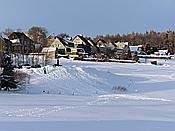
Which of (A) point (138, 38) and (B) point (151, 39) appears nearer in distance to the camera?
(B) point (151, 39)

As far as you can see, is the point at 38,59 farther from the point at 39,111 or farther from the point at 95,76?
the point at 39,111

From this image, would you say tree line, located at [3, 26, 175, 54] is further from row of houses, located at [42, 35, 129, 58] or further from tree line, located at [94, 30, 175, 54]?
row of houses, located at [42, 35, 129, 58]

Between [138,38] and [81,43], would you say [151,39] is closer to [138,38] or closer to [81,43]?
[138,38]

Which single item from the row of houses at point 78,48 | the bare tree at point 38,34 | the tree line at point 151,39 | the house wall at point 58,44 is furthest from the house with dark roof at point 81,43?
the tree line at point 151,39

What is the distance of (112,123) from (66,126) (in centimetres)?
170

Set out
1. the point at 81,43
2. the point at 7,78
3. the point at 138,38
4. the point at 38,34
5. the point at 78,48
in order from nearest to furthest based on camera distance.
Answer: the point at 7,78 < the point at 78,48 < the point at 38,34 < the point at 81,43 < the point at 138,38

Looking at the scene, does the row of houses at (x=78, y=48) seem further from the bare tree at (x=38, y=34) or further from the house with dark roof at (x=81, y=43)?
the bare tree at (x=38, y=34)

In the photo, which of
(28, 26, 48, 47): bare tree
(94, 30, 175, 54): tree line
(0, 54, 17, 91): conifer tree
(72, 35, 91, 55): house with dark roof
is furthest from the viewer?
(94, 30, 175, 54): tree line

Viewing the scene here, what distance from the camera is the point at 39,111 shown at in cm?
1341

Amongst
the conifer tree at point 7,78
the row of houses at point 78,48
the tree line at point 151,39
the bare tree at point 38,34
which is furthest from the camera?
the tree line at point 151,39

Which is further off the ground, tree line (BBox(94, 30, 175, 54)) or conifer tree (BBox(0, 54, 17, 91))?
tree line (BBox(94, 30, 175, 54))

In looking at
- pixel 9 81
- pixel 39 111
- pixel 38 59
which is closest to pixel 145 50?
pixel 38 59

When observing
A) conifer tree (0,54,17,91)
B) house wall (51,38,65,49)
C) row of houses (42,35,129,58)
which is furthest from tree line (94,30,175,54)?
conifer tree (0,54,17,91)

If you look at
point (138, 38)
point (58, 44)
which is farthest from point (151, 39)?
point (58, 44)
